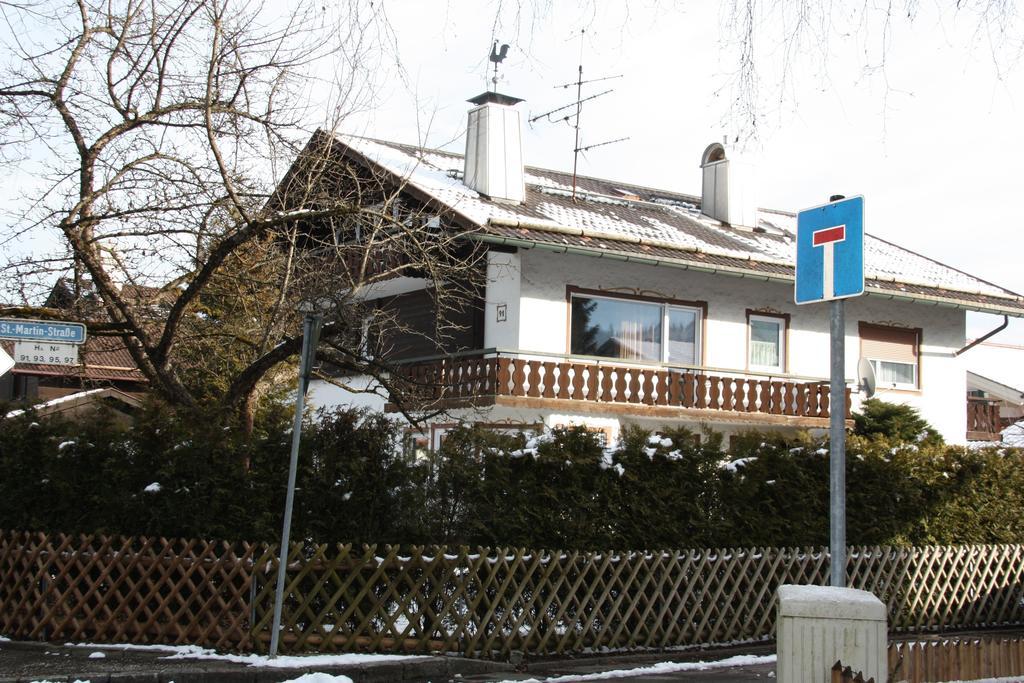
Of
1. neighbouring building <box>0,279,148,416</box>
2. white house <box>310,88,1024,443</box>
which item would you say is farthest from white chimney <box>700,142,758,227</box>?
neighbouring building <box>0,279,148,416</box>

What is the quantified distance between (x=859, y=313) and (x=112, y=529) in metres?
20.4

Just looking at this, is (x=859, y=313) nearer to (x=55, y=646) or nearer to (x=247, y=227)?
(x=247, y=227)

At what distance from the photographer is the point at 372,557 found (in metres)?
11.8

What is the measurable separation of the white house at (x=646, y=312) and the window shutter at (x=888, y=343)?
0.04 m

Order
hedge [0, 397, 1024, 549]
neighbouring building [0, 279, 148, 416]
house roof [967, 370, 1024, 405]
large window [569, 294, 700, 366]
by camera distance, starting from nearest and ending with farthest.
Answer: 1. hedge [0, 397, 1024, 549]
2. neighbouring building [0, 279, 148, 416]
3. large window [569, 294, 700, 366]
4. house roof [967, 370, 1024, 405]

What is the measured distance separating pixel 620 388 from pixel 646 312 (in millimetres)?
2373

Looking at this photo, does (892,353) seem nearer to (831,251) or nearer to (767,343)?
(767,343)

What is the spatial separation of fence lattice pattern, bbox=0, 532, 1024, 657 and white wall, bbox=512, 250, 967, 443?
10631 millimetres

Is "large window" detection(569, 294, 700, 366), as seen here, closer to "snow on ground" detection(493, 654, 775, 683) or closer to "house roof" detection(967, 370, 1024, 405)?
"snow on ground" detection(493, 654, 775, 683)

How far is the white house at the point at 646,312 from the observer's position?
75.4ft

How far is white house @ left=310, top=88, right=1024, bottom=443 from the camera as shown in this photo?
22969mm

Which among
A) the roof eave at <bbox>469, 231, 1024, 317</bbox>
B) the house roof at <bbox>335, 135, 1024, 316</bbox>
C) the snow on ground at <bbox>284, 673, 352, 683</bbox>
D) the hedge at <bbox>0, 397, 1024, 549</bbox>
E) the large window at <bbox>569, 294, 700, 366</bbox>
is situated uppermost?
the house roof at <bbox>335, 135, 1024, 316</bbox>

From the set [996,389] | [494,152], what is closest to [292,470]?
[494,152]

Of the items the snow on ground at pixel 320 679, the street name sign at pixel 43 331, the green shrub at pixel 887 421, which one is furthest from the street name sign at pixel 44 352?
the green shrub at pixel 887 421
